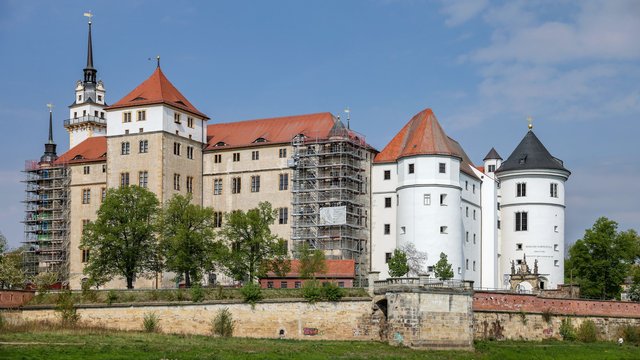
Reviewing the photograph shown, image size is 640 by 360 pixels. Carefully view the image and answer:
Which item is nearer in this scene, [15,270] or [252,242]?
[252,242]

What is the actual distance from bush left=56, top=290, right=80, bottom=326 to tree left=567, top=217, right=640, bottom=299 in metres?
A: 41.4

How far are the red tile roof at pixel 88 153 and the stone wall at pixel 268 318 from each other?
27.6 m

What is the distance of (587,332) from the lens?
72.2 meters

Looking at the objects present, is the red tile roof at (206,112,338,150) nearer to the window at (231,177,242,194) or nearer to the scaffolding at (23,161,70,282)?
the window at (231,177,242,194)

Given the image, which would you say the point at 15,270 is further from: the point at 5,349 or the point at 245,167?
the point at 5,349

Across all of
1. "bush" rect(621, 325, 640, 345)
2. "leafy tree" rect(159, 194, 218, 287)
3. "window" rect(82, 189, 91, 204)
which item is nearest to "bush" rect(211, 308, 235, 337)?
"leafy tree" rect(159, 194, 218, 287)

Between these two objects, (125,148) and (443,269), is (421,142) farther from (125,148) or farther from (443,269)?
(125,148)

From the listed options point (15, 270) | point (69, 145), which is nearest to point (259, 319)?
point (15, 270)

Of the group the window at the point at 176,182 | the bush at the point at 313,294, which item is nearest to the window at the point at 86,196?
the window at the point at 176,182

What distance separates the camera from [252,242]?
78.9 meters

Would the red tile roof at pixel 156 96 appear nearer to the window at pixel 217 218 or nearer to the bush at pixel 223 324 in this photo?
the window at pixel 217 218

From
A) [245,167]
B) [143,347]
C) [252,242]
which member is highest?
[245,167]

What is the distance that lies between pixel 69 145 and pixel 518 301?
198 feet

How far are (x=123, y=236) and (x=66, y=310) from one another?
12405 millimetres
